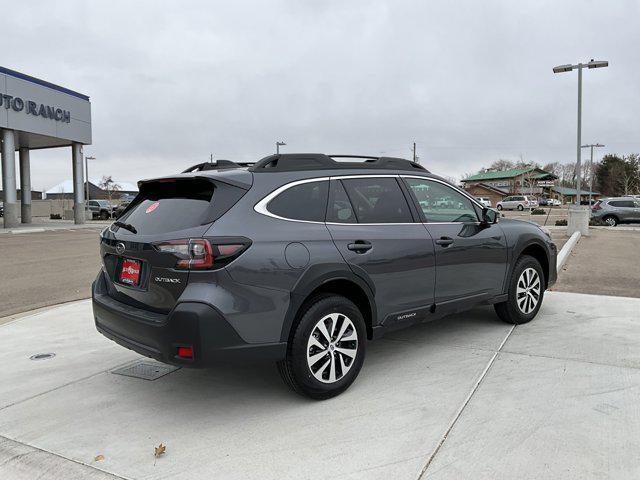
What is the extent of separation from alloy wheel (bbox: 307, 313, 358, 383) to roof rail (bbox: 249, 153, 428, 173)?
1.13 meters

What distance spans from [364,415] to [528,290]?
9.80 feet

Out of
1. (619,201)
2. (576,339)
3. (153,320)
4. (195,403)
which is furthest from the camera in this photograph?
(619,201)

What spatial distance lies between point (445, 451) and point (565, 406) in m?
1.10

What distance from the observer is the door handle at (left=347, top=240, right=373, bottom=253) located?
3745mm

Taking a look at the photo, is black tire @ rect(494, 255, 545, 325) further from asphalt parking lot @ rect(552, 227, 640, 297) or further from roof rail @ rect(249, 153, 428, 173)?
asphalt parking lot @ rect(552, 227, 640, 297)

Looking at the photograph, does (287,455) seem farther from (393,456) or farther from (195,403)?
(195,403)

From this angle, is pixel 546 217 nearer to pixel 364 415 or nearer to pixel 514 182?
pixel 364 415

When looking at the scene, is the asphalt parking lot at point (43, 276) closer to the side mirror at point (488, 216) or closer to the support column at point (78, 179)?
the side mirror at point (488, 216)

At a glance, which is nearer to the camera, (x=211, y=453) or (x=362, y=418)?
(x=211, y=453)

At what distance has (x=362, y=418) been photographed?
3.39 metres

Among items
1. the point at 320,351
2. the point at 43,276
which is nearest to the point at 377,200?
the point at 320,351

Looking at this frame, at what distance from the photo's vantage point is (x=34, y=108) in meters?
27.2

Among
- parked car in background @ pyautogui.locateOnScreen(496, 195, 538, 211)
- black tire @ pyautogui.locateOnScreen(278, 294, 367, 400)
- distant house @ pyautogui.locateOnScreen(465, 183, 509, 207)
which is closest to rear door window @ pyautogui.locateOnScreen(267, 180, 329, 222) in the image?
black tire @ pyautogui.locateOnScreen(278, 294, 367, 400)

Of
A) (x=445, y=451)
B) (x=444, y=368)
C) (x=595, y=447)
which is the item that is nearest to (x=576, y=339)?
(x=444, y=368)
